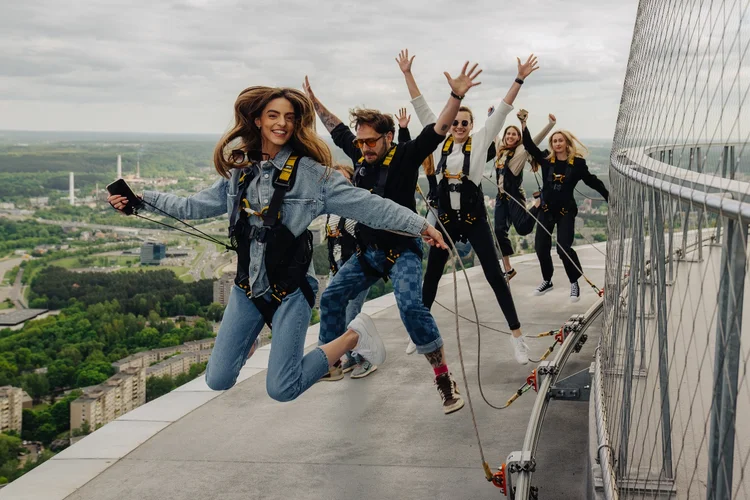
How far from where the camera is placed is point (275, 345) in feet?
15.2

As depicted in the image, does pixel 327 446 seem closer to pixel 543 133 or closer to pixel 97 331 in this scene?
pixel 543 133

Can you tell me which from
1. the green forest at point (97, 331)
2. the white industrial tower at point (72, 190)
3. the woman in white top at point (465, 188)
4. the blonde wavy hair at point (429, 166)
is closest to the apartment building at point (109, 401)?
the green forest at point (97, 331)

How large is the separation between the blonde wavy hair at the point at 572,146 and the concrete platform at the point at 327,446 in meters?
2.50

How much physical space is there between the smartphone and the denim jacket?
49cm

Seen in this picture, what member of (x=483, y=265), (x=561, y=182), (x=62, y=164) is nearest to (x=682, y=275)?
(x=483, y=265)

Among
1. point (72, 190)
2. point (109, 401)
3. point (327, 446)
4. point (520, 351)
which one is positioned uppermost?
point (520, 351)

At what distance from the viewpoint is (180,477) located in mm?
5113

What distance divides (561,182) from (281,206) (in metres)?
5.24

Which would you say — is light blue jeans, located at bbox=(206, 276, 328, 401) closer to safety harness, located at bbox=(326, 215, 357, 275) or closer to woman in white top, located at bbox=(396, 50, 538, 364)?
safety harness, located at bbox=(326, 215, 357, 275)

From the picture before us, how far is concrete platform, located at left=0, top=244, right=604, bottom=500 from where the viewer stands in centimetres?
490

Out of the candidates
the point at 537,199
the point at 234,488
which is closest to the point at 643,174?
the point at 234,488

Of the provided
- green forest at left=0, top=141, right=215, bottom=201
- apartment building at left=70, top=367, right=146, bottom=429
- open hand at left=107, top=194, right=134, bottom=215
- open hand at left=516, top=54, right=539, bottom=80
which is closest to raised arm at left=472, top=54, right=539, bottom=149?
open hand at left=516, top=54, right=539, bottom=80

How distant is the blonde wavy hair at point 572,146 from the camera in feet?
30.6

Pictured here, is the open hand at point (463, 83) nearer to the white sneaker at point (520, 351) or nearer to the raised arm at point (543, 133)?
the white sneaker at point (520, 351)
